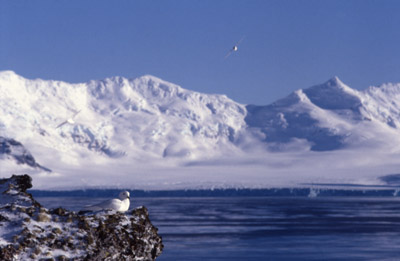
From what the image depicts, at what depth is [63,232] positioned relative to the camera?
3125 centimetres

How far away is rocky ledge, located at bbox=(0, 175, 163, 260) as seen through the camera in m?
30.0

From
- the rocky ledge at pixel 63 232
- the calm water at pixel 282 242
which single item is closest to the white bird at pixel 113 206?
the rocky ledge at pixel 63 232

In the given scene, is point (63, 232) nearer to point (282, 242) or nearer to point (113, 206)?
point (113, 206)

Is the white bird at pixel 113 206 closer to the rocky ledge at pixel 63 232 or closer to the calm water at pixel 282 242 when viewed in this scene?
the rocky ledge at pixel 63 232

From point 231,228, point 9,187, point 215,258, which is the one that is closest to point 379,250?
point 215,258

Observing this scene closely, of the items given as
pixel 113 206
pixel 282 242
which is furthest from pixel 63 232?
pixel 282 242

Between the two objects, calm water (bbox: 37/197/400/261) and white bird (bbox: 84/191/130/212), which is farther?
calm water (bbox: 37/197/400/261)

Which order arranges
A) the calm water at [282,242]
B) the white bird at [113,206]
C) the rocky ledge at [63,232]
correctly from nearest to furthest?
the rocky ledge at [63,232] → the white bird at [113,206] → the calm water at [282,242]

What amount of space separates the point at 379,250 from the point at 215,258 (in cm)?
1685

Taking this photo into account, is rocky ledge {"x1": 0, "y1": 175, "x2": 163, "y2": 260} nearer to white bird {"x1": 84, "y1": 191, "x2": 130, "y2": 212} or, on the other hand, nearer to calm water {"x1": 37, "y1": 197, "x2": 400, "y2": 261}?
white bird {"x1": 84, "y1": 191, "x2": 130, "y2": 212}

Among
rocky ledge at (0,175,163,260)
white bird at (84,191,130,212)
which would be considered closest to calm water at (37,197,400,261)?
white bird at (84,191,130,212)

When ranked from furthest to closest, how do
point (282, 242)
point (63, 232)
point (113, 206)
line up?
point (282, 242), point (113, 206), point (63, 232)

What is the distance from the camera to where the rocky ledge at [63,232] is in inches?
1182

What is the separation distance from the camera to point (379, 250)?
69.3 m
